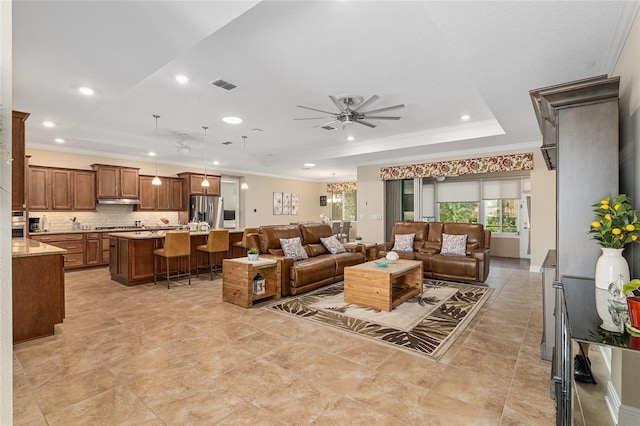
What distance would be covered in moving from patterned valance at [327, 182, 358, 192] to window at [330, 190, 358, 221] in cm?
25

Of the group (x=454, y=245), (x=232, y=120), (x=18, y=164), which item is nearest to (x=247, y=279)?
(x=18, y=164)

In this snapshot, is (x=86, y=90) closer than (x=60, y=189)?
Yes

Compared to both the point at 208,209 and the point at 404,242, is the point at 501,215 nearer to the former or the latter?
the point at 404,242

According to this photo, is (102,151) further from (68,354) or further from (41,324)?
(68,354)

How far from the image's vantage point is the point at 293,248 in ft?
16.9

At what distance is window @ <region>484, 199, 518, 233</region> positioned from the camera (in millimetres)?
8656

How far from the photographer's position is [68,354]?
2.75 m

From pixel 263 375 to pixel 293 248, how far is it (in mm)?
2843

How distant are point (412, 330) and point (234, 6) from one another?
10.7ft

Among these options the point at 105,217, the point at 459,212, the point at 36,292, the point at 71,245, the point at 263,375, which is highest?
the point at 459,212

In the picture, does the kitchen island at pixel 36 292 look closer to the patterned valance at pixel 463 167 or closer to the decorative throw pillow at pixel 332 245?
the decorative throw pillow at pixel 332 245

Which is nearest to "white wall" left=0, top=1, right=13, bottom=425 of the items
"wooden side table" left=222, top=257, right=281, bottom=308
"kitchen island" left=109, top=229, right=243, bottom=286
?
"wooden side table" left=222, top=257, right=281, bottom=308

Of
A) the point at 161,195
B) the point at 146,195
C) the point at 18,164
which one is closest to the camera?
the point at 18,164

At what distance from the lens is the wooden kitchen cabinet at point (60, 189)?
631 centimetres
